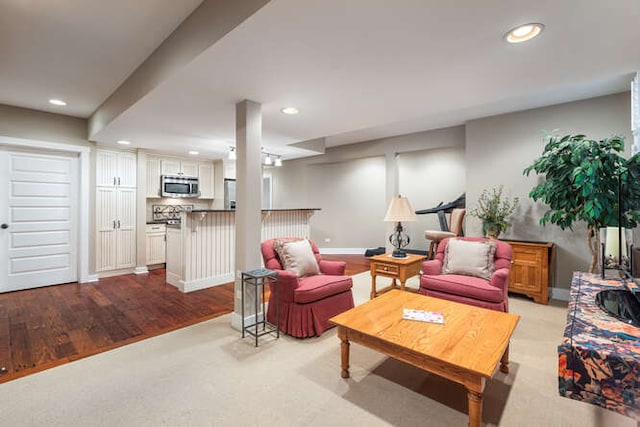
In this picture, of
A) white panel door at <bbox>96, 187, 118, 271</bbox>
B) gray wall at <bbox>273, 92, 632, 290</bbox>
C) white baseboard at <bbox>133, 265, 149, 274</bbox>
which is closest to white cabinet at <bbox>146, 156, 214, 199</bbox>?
white panel door at <bbox>96, 187, 118, 271</bbox>

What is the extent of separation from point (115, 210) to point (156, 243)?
910 millimetres

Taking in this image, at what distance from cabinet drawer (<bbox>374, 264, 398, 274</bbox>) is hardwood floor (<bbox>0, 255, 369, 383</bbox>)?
1887 mm

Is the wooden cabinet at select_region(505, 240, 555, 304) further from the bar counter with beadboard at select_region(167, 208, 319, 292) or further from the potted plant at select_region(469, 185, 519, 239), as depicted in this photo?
the bar counter with beadboard at select_region(167, 208, 319, 292)

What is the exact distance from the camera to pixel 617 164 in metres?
3.09

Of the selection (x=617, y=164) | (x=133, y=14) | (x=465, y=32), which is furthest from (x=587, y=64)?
(x=133, y=14)

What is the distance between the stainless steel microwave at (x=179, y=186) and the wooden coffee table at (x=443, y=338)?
496cm

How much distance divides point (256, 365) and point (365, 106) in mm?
2680

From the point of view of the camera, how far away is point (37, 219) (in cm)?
425

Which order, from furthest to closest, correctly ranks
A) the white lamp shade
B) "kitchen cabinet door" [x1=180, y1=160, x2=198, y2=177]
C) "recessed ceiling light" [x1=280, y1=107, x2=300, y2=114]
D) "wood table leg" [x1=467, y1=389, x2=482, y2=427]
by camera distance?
"kitchen cabinet door" [x1=180, y1=160, x2=198, y2=177], the white lamp shade, "recessed ceiling light" [x1=280, y1=107, x2=300, y2=114], "wood table leg" [x1=467, y1=389, x2=482, y2=427]

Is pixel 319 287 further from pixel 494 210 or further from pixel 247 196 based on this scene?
pixel 494 210

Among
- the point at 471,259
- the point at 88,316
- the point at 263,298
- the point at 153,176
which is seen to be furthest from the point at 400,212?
the point at 153,176

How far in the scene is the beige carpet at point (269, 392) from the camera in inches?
66.2

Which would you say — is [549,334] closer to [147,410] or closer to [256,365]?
[256,365]

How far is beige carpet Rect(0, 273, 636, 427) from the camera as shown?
168cm
